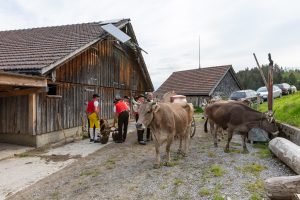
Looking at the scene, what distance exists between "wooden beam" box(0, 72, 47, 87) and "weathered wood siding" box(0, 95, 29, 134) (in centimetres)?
134

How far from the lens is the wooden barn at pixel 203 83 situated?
34562 millimetres

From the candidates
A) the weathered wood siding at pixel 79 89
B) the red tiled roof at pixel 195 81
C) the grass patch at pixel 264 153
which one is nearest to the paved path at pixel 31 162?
the weathered wood siding at pixel 79 89

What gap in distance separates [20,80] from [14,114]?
277 centimetres

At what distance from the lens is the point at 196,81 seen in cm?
3706

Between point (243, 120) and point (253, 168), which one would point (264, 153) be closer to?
point (243, 120)

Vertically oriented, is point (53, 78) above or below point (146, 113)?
above

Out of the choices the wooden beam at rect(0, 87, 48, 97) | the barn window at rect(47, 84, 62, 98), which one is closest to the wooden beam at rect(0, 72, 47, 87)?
the wooden beam at rect(0, 87, 48, 97)

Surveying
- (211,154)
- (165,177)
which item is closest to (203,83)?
(211,154)

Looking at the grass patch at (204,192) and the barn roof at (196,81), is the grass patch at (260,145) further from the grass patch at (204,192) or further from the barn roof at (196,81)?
the barn roof at (196,81)

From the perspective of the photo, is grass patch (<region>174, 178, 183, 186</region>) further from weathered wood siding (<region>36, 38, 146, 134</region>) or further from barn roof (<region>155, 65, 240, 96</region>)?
barn roof (<region>155, 65, 240, 96</region>)

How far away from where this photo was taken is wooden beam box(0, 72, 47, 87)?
28.6ft

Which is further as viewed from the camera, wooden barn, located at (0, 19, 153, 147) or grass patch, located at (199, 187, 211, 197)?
wooden barn, located at (0, 19, 153, 147)

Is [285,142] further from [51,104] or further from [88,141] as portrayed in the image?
[51,104]

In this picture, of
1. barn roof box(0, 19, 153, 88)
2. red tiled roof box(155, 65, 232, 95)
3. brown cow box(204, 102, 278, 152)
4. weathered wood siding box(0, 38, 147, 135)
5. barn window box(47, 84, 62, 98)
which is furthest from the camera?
red tiled roof box(155, 65, 232, 95)
